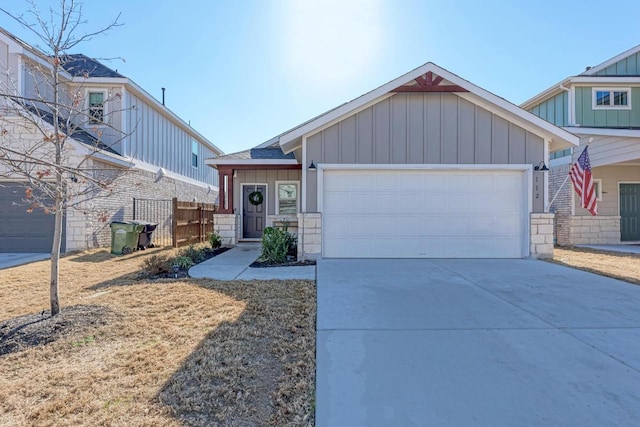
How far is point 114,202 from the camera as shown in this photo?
11.2 m

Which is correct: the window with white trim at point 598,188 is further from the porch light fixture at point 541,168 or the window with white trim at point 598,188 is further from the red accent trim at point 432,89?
the red accent trim at point 432,89

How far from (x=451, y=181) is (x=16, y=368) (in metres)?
8.19

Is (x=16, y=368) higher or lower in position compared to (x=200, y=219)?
lower

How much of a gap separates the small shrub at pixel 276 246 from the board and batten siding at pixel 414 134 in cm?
200

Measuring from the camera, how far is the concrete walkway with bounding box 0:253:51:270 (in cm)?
816

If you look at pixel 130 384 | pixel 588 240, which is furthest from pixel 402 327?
pixel 588 240

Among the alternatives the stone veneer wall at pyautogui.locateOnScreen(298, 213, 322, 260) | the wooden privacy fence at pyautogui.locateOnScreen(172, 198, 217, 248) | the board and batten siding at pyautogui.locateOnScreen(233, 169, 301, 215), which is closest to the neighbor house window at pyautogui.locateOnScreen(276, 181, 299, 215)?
the board and batten siding at pyautogui.locateOnScreen(233, 169, 301, 215)

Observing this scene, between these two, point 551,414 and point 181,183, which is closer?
point 551,414

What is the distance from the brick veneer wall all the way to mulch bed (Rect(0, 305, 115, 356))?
13981mm

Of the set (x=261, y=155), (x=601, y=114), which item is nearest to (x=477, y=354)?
(x=261, y=155)

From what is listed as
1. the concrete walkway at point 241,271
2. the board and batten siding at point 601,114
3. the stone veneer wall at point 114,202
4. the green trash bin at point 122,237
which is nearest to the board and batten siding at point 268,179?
the stone veneer wall at point 114,202

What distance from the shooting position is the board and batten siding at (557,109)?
13.1 meters

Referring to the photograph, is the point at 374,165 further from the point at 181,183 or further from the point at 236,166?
the point at 181,183

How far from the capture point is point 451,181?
329 inches
